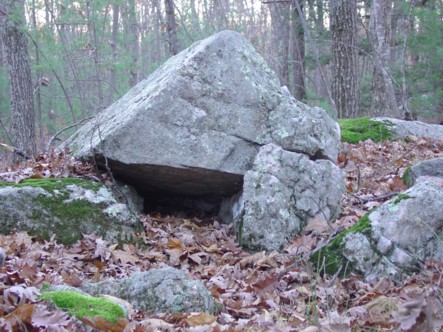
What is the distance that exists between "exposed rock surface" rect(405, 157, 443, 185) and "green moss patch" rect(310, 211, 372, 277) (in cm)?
153

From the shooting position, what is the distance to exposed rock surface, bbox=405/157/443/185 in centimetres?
636

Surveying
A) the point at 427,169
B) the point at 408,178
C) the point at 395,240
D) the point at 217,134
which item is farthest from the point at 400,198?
the point at 217,134

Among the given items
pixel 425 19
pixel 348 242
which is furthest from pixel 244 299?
pixel 425 19

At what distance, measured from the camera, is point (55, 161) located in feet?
20.8

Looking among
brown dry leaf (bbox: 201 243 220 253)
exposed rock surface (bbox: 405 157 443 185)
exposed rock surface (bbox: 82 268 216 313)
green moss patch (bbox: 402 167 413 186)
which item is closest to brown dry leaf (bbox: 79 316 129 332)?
exposed rock surface (bbox: 82 268 216 313)

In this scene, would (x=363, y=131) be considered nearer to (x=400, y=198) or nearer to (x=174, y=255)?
(x=400, y=198)

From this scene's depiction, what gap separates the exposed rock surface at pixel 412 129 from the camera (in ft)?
33.5

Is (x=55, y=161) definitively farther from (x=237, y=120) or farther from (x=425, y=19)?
(x=425, y=19)

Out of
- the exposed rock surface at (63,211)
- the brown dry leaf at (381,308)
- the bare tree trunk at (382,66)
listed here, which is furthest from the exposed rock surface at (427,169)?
the bare tree trunk at (382,66)

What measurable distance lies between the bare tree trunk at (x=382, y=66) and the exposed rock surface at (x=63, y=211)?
7.63 metres

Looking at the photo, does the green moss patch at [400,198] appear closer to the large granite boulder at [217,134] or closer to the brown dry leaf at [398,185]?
the large granite boulder at [217,134]

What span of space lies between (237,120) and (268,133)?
0.39 metres

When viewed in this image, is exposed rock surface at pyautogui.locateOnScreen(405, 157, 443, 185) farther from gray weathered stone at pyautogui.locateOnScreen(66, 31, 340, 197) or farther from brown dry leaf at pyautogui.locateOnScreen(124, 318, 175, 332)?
brown dry leaf at pyautogui.locateOnScreen(124, 318, 175, 332)

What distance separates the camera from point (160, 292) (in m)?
3.80
